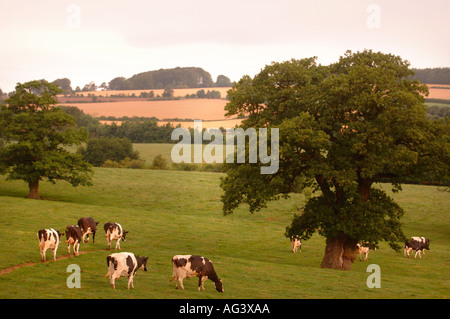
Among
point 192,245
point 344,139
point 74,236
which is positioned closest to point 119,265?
point 74,236

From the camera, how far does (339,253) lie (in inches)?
1252

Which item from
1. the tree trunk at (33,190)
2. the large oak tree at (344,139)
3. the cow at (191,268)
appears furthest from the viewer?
the tree trunk at (33,190)

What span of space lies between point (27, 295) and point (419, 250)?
3348 centimetres

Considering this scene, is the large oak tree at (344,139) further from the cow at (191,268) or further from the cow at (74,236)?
the cow at (74,236)

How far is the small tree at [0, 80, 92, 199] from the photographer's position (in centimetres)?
5612

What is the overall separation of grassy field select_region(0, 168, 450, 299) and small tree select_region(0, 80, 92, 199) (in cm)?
465

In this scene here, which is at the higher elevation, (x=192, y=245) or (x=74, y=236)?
(x=74, y=236)

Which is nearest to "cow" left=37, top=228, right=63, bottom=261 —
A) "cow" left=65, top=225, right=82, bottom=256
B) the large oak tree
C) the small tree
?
"cow" left=65, top=225, right=82, bottom=256

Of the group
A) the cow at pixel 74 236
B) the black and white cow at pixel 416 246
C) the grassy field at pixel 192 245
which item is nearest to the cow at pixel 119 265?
the grassy field at pixel 192 245

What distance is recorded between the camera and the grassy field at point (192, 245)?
Answer: 70.7 feet

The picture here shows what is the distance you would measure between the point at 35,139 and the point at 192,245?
27582 millimetres

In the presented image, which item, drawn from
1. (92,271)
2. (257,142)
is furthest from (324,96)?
(92,271)

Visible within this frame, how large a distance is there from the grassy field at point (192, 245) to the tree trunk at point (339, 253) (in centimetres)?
104

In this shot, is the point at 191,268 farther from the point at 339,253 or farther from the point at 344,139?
the point at 339,253
